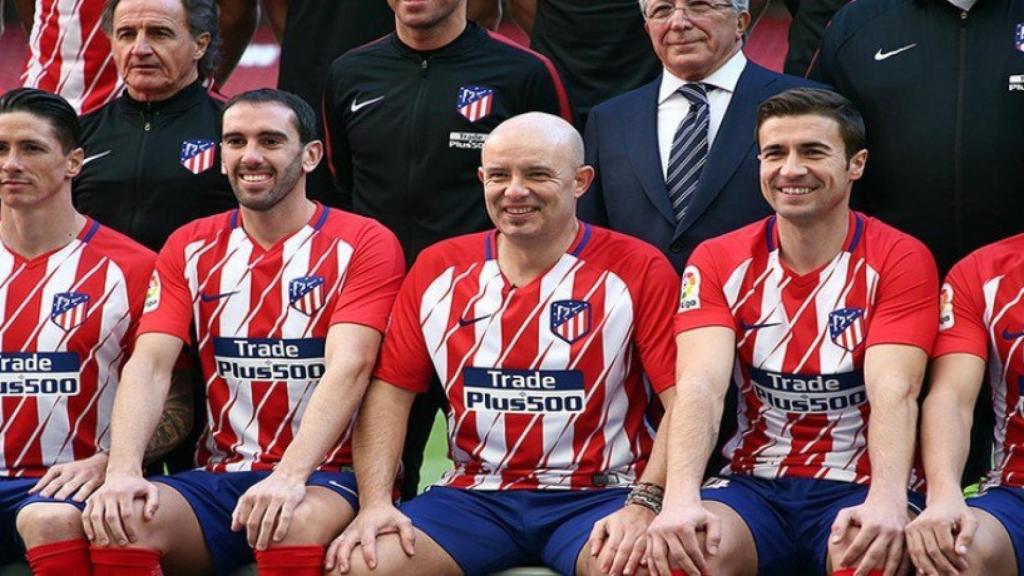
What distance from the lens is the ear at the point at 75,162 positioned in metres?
6.01

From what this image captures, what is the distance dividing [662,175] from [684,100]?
0.97 feet

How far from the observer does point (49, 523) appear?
5320 millimetres

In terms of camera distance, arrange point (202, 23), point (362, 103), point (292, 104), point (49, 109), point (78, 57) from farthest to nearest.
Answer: point (78, 57) → point (202, 23) → point (362, 103) → point (49, 109) → point (292, 104)

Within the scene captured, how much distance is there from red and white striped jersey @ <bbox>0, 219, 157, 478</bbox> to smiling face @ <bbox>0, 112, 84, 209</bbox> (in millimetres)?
222

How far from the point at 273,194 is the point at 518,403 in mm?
1082

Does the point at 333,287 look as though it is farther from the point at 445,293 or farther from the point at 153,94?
the point at 153,94

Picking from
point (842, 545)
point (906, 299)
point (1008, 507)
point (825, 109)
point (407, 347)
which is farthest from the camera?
point (407, 347)

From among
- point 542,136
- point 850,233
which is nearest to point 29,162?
point 542,136

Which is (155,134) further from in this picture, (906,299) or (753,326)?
(906,299)

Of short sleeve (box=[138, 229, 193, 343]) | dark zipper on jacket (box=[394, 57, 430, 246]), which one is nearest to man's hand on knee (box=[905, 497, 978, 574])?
dark zipper on jacket (box=[394, 57, 430, 246])

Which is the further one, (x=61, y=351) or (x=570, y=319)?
(x=61, y=351)

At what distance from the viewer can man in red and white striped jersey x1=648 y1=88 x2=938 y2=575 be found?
5113 mm

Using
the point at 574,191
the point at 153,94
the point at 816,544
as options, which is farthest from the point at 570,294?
the point at 153,94

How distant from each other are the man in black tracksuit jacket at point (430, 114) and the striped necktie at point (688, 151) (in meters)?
0.56
